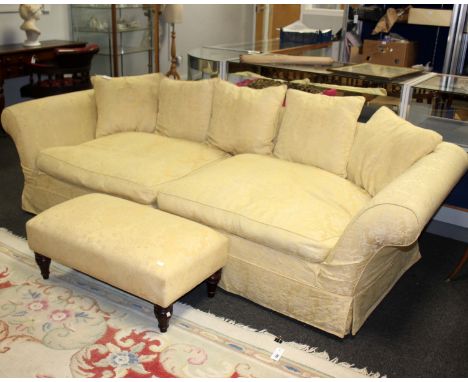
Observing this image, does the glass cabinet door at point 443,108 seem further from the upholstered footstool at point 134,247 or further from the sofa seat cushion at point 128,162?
the upholstered footstool at point 134,247

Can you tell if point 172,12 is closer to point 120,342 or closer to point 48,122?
point 48,122

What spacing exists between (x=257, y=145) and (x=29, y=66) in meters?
2.88

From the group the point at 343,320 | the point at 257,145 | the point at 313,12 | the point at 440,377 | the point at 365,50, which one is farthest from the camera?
the point at 313,12

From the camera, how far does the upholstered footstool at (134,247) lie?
6.77 feet

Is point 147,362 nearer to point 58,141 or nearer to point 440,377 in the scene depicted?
point 440,377

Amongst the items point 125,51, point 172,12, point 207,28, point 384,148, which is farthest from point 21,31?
point 384,148

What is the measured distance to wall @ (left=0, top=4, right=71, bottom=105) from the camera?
514 cm

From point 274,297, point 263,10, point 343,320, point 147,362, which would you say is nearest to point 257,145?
point 274,297

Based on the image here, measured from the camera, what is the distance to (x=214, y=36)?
25.9ft

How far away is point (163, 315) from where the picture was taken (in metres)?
2.11

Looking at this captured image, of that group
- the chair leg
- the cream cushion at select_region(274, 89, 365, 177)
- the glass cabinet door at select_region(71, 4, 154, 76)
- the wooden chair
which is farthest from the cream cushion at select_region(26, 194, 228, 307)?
the glass cabinet door at select_region(71, 4, 154, 76)

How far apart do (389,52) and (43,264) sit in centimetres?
395

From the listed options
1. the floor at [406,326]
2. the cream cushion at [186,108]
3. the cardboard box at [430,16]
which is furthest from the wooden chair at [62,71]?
the floor at [406,326]

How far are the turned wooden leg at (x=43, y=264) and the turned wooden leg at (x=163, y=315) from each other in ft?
2.32
